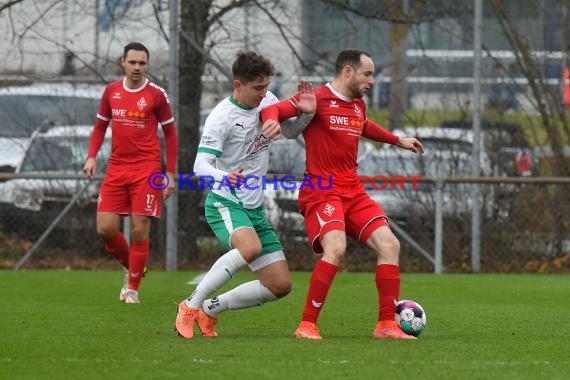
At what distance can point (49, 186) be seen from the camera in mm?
15578

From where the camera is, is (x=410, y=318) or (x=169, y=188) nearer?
(x=410, y=318)

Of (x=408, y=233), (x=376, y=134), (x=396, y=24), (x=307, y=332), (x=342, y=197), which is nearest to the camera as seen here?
(x=307, y=332)

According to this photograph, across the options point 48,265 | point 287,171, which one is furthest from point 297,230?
point 48,265

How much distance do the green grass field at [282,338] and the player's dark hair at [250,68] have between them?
1611 mm

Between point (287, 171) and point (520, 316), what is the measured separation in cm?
617

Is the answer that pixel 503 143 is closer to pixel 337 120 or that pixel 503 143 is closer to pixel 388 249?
pixel 337 120

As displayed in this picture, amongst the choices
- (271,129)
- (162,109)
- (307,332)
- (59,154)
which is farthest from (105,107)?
(59,154)

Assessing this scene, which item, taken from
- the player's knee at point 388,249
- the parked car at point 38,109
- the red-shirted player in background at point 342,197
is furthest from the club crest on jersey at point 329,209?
the parked car at point 38,109

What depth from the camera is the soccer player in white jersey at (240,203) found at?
26.1 ft

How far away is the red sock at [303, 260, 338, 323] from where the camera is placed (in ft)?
26.0

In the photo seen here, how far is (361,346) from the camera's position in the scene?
7.48 meters

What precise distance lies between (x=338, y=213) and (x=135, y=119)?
3387mm

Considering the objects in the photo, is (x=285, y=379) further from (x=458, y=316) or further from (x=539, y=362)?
(x=458, y=316)

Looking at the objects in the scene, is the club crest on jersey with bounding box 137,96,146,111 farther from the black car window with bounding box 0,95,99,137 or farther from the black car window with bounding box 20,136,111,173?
the black car window with bounding box 0,95,99,137
